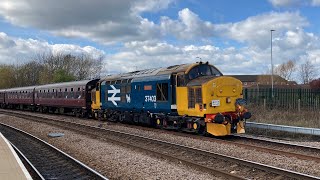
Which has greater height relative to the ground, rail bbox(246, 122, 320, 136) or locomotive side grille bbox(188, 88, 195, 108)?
locomotive side grille bbox(188, 88, 195, 108)

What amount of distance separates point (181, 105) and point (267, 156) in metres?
6.00

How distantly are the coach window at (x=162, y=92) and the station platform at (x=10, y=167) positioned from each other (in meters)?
7.73

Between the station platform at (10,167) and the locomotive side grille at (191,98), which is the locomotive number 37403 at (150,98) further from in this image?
the station platform at (10,167)

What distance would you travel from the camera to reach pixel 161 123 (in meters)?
19.0

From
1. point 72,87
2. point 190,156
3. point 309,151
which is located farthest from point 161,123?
point 72,87

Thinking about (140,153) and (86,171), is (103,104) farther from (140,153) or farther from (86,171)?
(86,171)

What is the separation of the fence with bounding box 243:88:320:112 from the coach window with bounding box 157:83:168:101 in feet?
29.9

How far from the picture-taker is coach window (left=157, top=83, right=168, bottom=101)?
17.8 metres

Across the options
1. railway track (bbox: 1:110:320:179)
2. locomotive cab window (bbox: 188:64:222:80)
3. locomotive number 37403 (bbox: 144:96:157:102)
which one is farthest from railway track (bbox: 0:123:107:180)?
locomotive cab window (bbox: 188:64:222:80)

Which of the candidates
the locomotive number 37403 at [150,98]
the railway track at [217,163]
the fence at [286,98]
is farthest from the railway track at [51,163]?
the fence at [286,98]

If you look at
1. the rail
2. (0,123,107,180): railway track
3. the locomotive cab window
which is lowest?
(0,123,107,180): railway track

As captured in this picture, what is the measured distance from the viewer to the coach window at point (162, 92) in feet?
58.4

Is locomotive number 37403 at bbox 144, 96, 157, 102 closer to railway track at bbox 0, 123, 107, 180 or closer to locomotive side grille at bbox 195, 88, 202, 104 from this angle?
locomotive side grille at bbox 195, 88, 202, 104

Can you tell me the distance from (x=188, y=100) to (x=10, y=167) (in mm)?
8655
